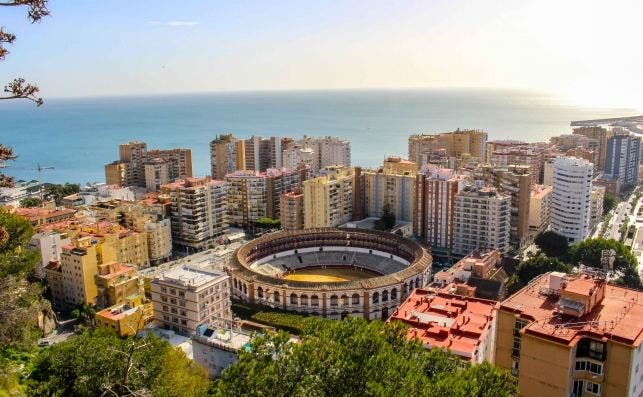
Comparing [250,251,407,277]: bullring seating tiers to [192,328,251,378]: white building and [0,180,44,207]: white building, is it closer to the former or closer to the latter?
[192,328,251,378]: white building

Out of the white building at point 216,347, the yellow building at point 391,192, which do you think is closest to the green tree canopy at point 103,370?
the white building at point 216,347

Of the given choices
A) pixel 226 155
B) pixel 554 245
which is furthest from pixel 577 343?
pixel 226 155

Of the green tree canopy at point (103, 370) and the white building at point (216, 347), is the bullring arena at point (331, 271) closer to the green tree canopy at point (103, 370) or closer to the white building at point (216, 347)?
the white building at point (216, 347)

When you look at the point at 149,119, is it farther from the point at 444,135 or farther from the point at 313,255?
the point at 313,255

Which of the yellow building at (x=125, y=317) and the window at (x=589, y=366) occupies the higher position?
the window at (x=589, y=366)

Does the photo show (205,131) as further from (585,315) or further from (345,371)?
(345,371)

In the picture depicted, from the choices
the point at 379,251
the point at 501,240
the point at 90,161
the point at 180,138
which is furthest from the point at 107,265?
the point at 180,138

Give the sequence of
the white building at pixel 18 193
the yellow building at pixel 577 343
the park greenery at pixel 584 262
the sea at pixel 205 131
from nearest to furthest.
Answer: the yellow building at pixel 577 343 → the park greenery at pixel 584 262 → the white building at pixel 18 193 → the sea at pixel 205 131

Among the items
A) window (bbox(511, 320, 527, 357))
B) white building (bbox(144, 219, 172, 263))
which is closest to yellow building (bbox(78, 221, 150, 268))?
white building (bbox(144, 219, 172, 263))
